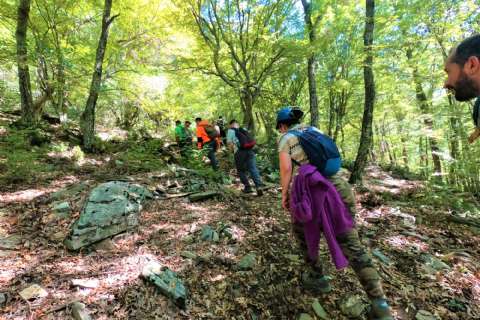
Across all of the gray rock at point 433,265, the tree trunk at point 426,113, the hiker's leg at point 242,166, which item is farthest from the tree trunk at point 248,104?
the gray rock at point 433,265

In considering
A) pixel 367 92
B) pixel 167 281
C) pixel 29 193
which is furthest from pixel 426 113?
pixel 29 193

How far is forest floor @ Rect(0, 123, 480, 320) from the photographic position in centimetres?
276

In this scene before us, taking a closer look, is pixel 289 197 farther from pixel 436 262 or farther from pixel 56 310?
pixel 436 262

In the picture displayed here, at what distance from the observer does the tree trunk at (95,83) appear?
8430mm

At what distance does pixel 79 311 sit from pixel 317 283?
8.94 ft

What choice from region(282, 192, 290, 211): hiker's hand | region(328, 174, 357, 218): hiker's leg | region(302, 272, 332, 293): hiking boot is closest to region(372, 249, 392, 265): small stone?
region(302, 272, 332, 293): hiking boot

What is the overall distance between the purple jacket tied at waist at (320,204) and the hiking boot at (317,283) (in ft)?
2.70

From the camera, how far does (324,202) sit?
2.70 meters

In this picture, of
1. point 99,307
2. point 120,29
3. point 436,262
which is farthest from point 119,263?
point 120,29

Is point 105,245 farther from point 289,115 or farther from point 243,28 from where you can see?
point 243,28

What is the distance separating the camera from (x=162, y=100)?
1188 centimetres

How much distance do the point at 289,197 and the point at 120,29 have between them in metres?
12.3

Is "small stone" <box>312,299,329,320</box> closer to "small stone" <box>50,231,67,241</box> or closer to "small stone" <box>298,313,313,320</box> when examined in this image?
"small stone" <box>298,313,313,320</box>

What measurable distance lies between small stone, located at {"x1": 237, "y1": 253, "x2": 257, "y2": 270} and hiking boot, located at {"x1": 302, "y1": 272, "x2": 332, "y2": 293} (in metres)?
0.77
